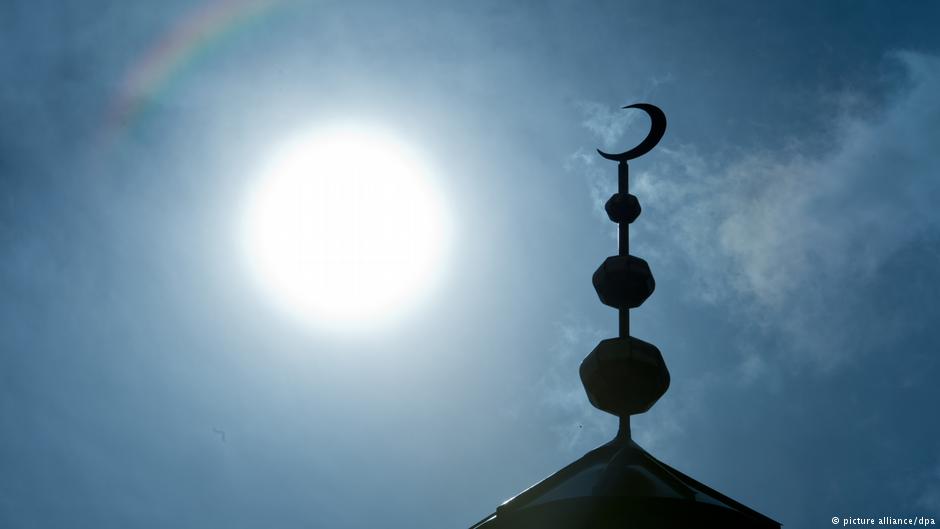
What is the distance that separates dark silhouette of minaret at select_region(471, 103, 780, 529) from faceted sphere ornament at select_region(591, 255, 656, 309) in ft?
0.03

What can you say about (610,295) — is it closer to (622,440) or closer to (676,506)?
(622,440)

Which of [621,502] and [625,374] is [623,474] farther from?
[625,374]

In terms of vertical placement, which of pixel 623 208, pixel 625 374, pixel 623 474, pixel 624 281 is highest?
pixel 623 208

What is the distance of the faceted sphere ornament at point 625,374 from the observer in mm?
8227

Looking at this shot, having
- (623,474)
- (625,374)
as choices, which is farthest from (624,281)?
(623,474)

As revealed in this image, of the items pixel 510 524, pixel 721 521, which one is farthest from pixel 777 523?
pixel 510 524

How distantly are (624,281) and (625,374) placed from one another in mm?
1059

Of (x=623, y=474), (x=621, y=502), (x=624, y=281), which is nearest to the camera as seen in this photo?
(x=621, y=502)

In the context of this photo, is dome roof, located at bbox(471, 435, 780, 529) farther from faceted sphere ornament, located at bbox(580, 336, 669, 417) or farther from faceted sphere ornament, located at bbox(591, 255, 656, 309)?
faceted sphere ornament, located at bbox(591, 255, 656, 309)

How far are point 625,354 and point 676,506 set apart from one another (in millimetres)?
2467

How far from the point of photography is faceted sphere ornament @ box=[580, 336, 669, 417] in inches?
324

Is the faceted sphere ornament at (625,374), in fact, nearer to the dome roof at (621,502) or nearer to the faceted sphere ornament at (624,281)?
the faceted sphere ornament at (624,281)

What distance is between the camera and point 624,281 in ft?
28.7

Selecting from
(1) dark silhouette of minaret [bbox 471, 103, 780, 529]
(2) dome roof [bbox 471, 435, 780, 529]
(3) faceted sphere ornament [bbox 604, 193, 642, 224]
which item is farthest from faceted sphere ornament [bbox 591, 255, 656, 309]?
(2) dome roof [bbox 471, 435, 780, 529]
